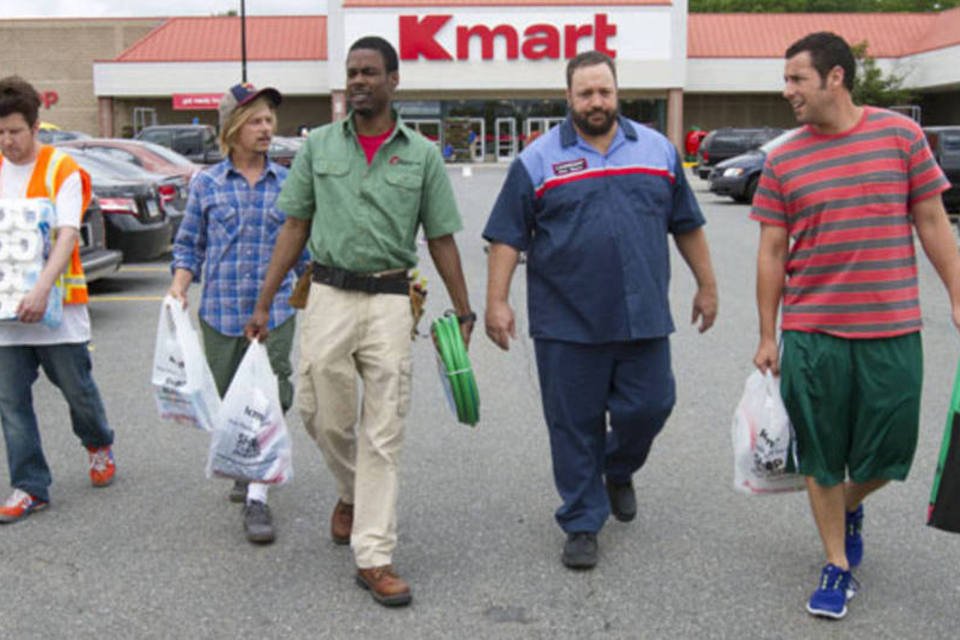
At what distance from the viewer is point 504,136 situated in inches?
2073

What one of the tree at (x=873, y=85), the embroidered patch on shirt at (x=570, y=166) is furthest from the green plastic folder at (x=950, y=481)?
the tree at (x=873, y=85)

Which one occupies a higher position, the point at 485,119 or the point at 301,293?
the point at 485,119

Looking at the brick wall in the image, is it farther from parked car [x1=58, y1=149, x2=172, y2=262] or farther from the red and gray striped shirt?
the red and gray striped shirt

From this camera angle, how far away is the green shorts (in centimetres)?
382

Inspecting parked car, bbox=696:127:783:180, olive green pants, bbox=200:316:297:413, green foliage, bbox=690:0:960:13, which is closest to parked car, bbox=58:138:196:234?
olive green pants, bbox=200:316:297:413

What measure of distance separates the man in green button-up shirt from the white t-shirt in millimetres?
1166

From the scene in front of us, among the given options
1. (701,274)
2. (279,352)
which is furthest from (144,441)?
(701,274)

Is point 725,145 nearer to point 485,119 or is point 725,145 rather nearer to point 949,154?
point 949,154

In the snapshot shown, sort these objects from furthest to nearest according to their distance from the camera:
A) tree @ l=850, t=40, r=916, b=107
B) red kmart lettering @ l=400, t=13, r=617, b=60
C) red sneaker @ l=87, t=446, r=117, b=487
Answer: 1. red kmart lettering @ l=400, t=13, r=617, b=60
2. tree @ l=850, t=40, r=916, b=107
3. red sneaker @ l=87, t=446, r=117, b=487

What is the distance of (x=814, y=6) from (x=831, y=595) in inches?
3100

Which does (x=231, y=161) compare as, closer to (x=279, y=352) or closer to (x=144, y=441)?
(x=279, y=352)

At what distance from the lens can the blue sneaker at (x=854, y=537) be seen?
13.8 ft

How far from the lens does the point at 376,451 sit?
4.13 m

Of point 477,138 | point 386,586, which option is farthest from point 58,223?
point 477,138
